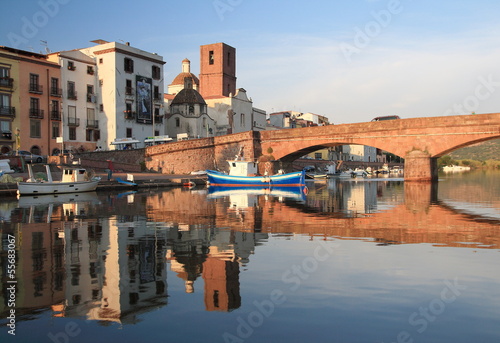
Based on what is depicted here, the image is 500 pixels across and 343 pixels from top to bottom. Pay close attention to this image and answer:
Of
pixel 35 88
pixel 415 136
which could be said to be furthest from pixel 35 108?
pixel 415 136

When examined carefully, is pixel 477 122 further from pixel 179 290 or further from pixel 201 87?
pixel 201 87

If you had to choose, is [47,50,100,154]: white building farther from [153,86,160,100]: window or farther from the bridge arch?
the bridge arch

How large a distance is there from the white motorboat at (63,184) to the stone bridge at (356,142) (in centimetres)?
2150

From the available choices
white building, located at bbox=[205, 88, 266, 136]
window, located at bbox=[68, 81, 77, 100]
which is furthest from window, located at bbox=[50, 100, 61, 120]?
white building, located at bbox=[205, 88, 266, 136]

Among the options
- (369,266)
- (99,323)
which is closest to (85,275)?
(99,323)

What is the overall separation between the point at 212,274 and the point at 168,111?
69.3 metres

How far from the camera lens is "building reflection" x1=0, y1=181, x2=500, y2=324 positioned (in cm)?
Answer: 757

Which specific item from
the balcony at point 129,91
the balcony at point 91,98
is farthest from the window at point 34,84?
the balcony at point 129,91

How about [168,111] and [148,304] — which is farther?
[168,111]

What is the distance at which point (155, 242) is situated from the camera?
12922 millimetres

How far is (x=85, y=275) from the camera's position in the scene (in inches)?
356

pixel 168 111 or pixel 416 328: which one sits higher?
pixel 168 111

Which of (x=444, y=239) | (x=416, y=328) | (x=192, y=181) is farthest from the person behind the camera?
(x=192, y=181)

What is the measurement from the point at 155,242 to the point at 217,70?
72557 mm
